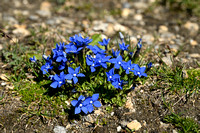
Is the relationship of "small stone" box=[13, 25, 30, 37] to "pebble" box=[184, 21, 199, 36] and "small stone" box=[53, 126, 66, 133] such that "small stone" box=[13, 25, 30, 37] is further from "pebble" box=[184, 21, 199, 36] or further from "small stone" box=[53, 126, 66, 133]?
"pebble" box=[184, 21, 199, 36]

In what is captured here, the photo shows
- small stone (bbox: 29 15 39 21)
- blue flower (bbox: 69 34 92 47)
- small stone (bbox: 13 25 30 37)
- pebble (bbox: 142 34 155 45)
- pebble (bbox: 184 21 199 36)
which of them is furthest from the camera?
small stone (bbox: 29 15 39 21)

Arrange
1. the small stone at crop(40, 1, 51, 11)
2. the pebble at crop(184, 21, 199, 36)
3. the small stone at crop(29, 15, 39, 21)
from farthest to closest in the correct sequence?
the small stone at crop(40, 1, 51, 11)
the small stone at crop(29, 15, 39, 21)
the pebble at crop(184, 21, 199, 36)

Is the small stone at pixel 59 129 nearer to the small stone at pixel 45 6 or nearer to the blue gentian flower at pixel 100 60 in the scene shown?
the blue gentian flower at pixel 100 60

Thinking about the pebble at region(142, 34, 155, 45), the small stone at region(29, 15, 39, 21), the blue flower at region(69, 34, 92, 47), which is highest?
the small stone at region(29, 15, 39, 21)

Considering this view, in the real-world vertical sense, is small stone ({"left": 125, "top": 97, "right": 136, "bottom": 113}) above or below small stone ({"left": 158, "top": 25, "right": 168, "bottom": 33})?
below

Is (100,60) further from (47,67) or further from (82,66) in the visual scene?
(47,67)

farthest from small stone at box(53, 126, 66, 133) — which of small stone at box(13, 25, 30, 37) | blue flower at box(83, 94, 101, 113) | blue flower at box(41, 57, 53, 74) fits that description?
small stone at box(13, 25, 30, 37)

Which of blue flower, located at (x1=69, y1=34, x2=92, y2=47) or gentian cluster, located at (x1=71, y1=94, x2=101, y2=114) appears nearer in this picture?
gentian cluster, located at (x1=71, y1=94, x2=101, y2=114)

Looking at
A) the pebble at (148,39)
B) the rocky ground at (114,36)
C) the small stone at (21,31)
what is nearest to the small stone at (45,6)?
the rocky ground at (114,36)

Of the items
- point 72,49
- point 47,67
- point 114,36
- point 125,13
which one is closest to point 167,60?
point 114,36

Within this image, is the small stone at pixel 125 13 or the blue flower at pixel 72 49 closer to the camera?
the blue flower at pixel 72 49
